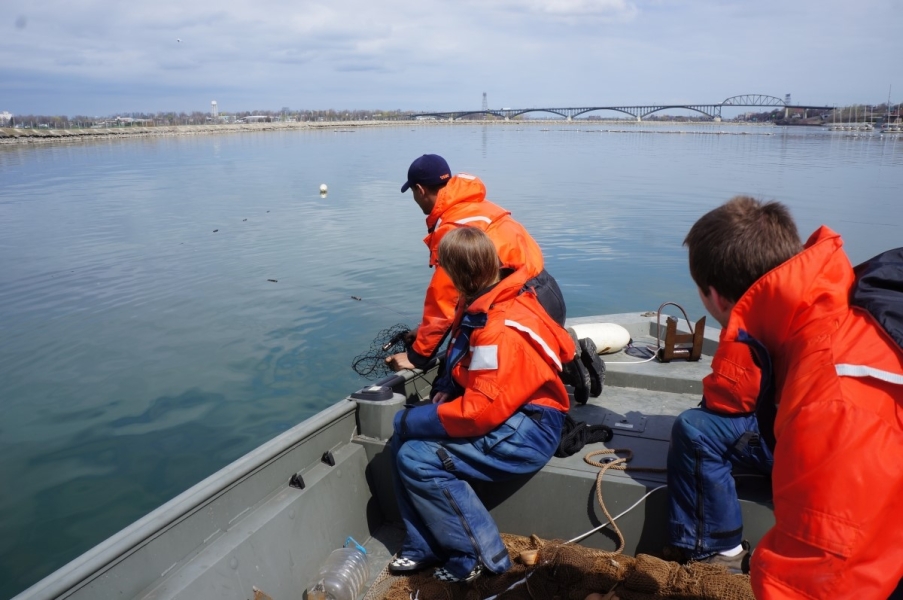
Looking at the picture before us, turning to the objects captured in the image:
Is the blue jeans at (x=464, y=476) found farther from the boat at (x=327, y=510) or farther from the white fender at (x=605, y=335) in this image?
the white fender at (x=605, y=335)

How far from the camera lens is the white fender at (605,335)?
4.82 meters

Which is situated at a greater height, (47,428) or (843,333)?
(843,333)

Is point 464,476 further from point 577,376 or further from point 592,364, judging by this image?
point 592,364

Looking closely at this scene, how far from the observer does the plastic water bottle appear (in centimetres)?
294

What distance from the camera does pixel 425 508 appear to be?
283 centimetres

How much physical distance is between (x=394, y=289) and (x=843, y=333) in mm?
10417

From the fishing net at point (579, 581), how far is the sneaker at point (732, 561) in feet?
0.16

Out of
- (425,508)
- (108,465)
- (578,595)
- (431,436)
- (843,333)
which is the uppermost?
(843,333)

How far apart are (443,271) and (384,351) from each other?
2.19 metres

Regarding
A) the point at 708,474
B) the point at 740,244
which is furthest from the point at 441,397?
the point at 740,244

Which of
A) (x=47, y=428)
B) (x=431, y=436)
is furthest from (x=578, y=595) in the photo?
(x=47, y=428)

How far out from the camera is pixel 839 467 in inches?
46.4

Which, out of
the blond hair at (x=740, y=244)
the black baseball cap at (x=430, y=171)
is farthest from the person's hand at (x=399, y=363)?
the blond hair at (x=740, y=244)

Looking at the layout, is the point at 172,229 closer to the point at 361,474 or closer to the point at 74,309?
the point at 74,309
